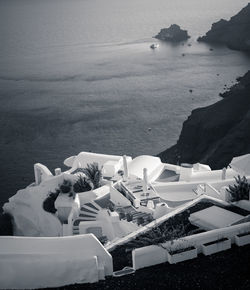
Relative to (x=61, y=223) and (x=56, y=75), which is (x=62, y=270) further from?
(x=56, y=75)

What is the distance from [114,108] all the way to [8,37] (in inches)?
4261

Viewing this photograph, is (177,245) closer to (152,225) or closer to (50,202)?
(152,225)

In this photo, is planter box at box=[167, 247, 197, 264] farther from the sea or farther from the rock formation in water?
the rock formation in water

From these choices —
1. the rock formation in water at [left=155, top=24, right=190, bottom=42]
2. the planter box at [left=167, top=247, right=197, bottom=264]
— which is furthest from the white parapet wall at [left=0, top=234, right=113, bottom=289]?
the rock formation in water at [left=155, top=24, right=190, bottom=42]

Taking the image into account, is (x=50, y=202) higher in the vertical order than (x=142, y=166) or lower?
lower

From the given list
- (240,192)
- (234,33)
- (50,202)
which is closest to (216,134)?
(50,202)

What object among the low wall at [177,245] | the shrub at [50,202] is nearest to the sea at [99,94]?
the shrub at [50,202]

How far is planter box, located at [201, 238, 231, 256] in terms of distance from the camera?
12859mm

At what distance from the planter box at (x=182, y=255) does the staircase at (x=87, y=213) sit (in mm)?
6953

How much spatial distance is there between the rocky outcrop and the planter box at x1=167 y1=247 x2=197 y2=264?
341 feet

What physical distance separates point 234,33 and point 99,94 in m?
56.4

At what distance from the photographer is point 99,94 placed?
7812 centimetres

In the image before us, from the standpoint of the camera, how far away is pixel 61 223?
2047 centimetres

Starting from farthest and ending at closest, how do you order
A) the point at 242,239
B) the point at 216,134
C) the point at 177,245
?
the point at 216,134 < the point at 242,239 < the point at 177,245
